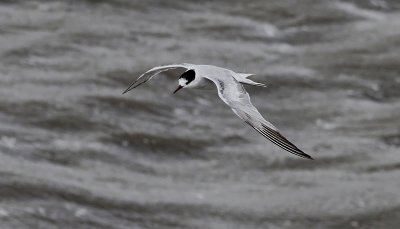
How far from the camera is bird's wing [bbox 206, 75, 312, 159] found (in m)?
6.10

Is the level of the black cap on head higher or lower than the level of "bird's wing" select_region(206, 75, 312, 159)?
higher

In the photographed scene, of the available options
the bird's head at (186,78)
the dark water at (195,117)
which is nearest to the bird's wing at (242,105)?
the bird's head at (186,78)

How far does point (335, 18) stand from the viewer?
18422mm

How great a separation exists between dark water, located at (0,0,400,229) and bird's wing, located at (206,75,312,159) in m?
5.87

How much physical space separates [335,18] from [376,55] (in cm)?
165

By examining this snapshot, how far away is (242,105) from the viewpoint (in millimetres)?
6496

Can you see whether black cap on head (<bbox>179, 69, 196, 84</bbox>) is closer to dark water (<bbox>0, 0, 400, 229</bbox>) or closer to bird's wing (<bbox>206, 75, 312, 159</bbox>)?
bird's wing (<bbox>206, 75, 312, 159</bbox>)

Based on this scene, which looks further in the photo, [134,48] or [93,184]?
[134,48]

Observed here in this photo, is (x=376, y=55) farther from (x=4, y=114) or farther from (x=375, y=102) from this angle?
(x=4, y=114)

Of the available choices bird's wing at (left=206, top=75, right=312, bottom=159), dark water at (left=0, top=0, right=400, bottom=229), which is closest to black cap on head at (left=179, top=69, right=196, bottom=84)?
bird's wing at (left=206, top=75, right=312, bottom=159)

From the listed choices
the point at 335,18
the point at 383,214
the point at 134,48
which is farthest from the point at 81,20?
the point at 383,214

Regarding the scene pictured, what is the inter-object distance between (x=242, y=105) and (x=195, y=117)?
8894 millimetres

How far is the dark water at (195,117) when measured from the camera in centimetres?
1287

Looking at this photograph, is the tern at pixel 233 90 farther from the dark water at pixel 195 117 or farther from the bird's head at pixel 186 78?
the dark water at pixel 195 117
